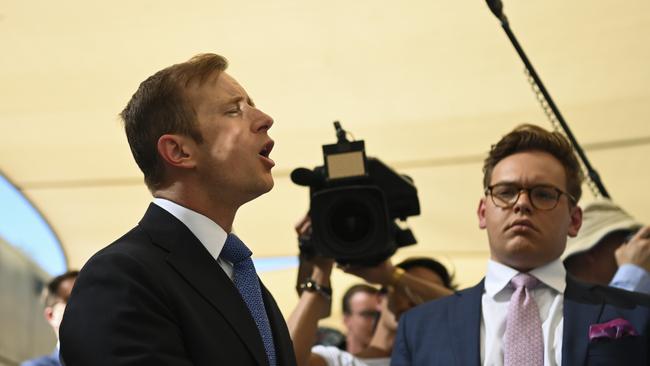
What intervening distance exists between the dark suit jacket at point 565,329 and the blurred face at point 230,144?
26.7 inches

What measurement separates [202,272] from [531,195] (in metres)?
0.99

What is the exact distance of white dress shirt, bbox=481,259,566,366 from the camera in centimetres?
238

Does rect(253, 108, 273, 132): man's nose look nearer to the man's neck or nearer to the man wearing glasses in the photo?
the man's neck

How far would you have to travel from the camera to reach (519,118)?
447cm

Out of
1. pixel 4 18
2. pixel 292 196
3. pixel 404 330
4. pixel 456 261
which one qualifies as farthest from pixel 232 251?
pixel 456 261

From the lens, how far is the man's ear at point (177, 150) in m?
1.96

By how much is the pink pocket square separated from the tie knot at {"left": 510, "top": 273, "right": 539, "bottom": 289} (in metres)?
0.20

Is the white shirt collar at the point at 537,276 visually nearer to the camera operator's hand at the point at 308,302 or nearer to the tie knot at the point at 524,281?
the tie knot at the point at 524,281

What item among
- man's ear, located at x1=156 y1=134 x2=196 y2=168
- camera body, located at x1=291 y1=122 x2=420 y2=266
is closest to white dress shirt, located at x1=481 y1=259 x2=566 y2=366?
camera body, located at x1=291 y1=122 x2=420 y2=266

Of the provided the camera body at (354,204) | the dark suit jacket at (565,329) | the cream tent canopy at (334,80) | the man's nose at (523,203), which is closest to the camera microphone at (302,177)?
the camera body at (354,204)

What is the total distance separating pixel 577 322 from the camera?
7.77 ft

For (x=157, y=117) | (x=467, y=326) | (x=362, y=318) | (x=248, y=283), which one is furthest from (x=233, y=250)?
(x=362, y=318)

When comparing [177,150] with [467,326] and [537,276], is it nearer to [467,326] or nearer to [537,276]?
[467,326]

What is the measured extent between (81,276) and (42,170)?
3.06 metres
